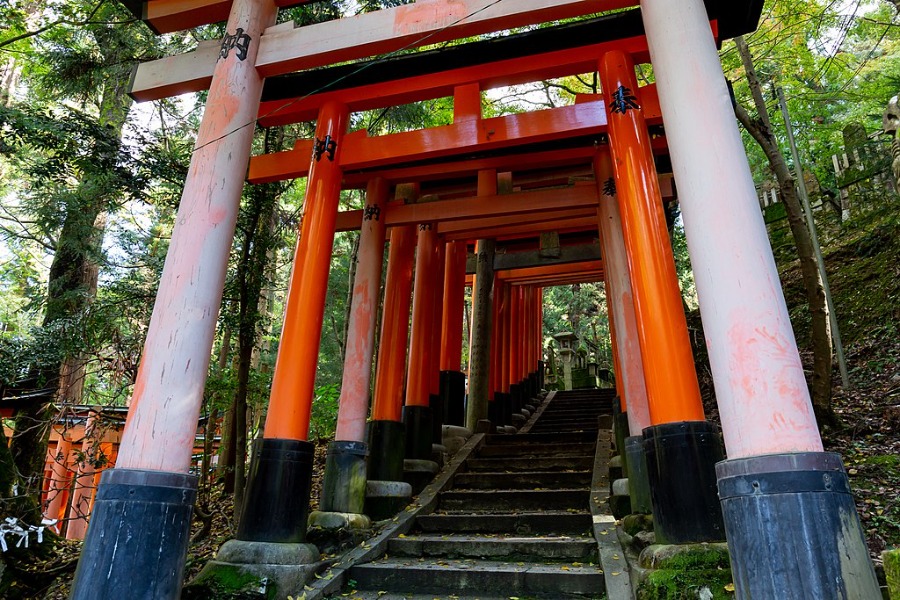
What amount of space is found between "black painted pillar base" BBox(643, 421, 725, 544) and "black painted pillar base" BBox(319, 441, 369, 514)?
2944 millimetres

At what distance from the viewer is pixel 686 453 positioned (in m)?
3.64

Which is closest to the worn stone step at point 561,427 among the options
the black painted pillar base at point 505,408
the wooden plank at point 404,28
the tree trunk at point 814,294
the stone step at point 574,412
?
the black painted pillar base at point 505,408

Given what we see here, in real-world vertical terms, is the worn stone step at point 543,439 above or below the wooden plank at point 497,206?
below

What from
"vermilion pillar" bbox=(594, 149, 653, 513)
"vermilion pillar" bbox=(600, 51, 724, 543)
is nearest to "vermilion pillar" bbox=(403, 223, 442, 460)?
"vermilion pillar" bbox=(594, 149, 653, 513)

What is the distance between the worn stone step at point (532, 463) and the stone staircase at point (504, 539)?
1 cm

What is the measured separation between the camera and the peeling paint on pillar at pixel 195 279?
355 cm

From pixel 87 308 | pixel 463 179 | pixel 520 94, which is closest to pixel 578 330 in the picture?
pixel 520 94

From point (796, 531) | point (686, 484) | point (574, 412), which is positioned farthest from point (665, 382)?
point (574, 412)

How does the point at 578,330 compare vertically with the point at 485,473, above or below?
above

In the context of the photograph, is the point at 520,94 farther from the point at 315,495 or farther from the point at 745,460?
the point at 745,460

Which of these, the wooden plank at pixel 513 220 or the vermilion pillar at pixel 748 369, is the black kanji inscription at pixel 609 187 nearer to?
the wooden plank at pixel 513 220

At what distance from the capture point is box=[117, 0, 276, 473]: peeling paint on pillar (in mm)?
3555

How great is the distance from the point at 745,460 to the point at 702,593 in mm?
970

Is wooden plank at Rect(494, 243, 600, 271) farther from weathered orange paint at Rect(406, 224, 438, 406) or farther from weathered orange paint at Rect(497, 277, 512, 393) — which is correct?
weathered orange paint at Rect(406, 224, 438, 406)
